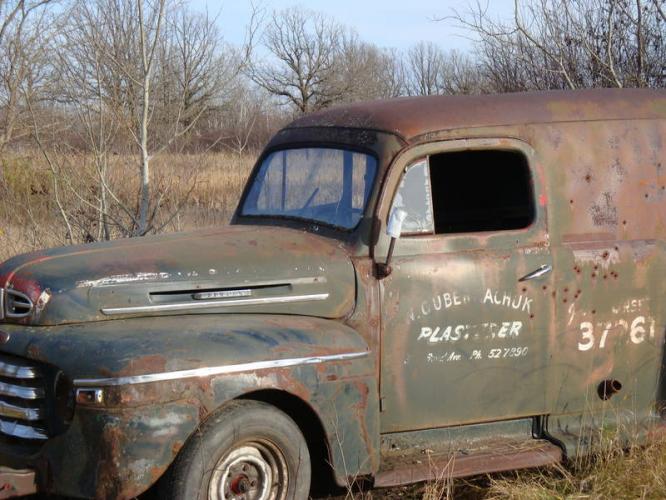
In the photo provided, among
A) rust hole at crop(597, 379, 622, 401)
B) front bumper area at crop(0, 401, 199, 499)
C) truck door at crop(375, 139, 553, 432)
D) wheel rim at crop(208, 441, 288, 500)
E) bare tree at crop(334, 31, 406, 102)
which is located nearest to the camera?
front bumper area at crop(0, 401, 199, 499)

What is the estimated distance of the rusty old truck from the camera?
3.44 metres

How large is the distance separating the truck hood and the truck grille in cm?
23

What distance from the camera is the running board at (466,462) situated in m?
3.96

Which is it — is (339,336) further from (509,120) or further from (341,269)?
(509,120)

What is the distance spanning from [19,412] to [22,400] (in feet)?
0.15

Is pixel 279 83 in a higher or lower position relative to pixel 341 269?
higher

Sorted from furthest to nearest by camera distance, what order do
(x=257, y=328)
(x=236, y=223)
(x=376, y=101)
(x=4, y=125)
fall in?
1. (x=4, y=125)
2. (x=236, y=223)
3. (x=376, y=101)
4. (x=257, y=328)

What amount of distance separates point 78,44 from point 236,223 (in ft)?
11.6

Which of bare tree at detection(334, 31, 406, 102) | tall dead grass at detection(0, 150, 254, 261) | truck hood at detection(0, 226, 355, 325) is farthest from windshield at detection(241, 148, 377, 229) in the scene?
bare tree at detection(334, 31, 406, 102)

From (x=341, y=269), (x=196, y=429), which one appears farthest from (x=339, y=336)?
(x=196, y=429)

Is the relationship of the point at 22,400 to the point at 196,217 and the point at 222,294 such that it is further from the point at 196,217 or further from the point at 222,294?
the point at 196,217

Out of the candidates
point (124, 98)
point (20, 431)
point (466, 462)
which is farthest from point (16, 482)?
point (124, 98)

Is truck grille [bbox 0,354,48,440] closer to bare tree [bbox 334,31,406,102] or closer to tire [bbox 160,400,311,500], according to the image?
tire [bbox 160,400,311,500]

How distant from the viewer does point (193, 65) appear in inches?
331
